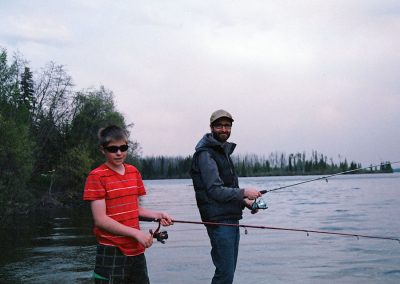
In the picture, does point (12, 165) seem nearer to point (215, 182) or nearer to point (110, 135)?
point (215, 182)

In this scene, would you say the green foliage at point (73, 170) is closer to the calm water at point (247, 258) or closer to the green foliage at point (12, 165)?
the green foliage at point (12, 165)

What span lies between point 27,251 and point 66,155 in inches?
1566

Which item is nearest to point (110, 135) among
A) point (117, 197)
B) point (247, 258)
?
point (117, 197)

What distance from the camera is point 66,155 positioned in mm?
52688

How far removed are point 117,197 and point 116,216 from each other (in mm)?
146

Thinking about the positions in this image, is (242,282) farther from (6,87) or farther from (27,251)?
(6,87)

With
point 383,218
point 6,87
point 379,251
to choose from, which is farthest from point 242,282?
point 6,87

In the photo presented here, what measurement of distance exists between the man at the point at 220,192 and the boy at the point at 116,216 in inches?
48.9

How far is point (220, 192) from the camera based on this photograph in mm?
5098

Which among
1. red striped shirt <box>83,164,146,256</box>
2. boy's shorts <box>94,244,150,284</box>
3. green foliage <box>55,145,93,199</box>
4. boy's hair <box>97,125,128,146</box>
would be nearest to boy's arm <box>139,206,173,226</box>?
red striped shirt <box>83,164,146,256</box>

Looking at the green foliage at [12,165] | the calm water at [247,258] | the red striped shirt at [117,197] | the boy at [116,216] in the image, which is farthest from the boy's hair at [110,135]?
the green foliage at [12,165]

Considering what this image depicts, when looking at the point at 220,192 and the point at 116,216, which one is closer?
the point at 116,216

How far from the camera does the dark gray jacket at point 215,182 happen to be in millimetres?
5117

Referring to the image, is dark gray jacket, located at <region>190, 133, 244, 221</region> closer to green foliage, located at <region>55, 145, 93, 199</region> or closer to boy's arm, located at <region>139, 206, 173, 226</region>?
boy's arm, located at <region>139, 206, 173, 226</region>
